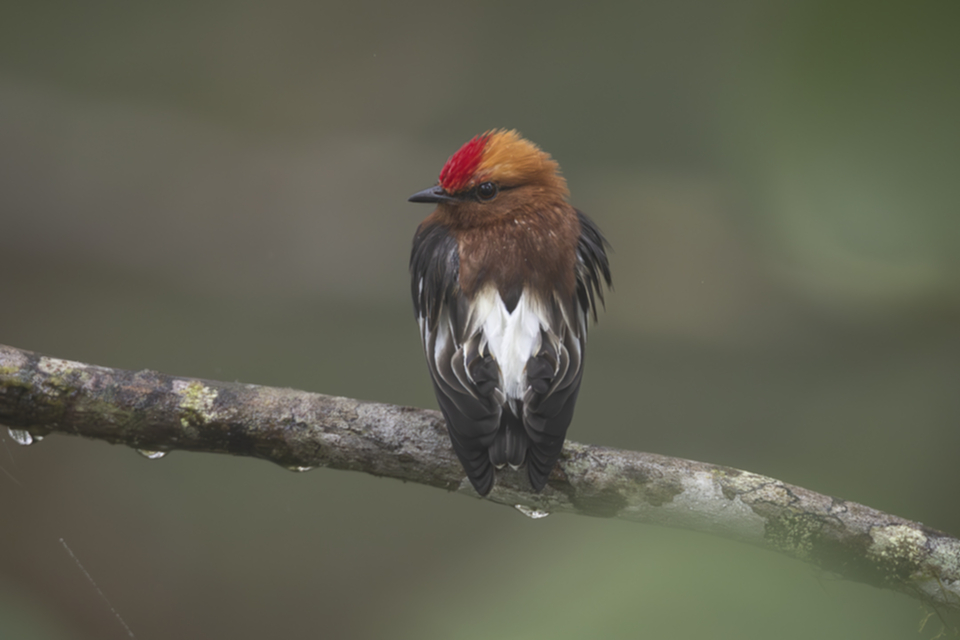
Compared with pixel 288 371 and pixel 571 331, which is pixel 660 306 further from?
pixel 288 371

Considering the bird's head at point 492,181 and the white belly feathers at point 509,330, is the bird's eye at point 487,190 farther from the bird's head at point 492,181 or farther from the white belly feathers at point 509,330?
the white belly feathers at point 509,330

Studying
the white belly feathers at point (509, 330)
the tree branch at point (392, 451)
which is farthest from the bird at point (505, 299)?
the tree branch at point (392, 451)

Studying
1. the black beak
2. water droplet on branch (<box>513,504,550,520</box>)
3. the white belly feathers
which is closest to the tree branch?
water droplet on branch (<box>513,504,550,520</box>)

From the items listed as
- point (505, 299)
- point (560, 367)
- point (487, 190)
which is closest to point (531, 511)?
point (560, 367)

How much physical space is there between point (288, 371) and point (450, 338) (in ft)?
3.79

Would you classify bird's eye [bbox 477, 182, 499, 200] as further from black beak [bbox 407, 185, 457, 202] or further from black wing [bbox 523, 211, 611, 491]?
black wing [bbox 523, 211, 611, 491]

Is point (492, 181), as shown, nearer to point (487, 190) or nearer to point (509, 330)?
point (487, 190)

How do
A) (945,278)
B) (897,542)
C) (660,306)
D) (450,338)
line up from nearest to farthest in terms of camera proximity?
(897,542)
(450,338)
(945,278)
(660,306)

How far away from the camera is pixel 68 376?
45.4 inches

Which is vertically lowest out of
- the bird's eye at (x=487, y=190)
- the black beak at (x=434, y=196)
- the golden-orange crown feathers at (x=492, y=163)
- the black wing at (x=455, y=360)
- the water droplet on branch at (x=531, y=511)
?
the water droplet on branch at (x=531, y=511)

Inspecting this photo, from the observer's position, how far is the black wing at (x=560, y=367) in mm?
1041

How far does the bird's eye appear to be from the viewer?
1.39 m

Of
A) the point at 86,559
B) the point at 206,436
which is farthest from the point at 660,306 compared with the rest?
the point at 86,559

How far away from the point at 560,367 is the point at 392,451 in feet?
1.12
